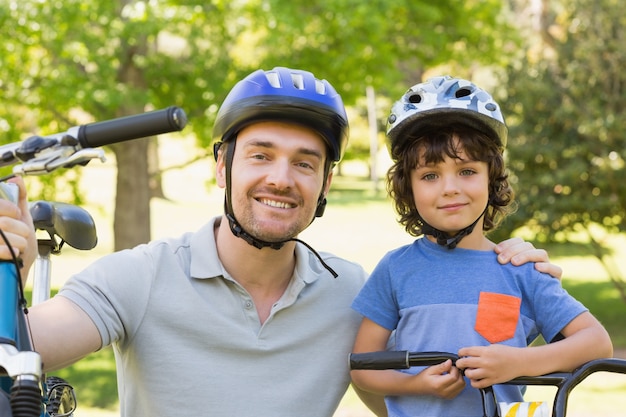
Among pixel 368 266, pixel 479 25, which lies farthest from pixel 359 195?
pixel 479 25

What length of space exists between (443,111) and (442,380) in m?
1.07

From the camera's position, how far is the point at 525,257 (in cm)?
321

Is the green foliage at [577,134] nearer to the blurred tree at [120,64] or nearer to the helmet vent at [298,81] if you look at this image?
the blurred tree at [120,64]

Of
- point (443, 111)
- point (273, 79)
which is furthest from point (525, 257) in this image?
point (273, 79)

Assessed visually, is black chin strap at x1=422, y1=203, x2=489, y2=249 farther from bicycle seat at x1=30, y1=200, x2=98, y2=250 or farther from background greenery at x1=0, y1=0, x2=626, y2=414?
background greenery at x1=0, y1=0, x2=626, y2=414

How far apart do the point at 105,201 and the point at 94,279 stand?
31.7m

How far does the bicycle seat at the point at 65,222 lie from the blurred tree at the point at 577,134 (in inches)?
431

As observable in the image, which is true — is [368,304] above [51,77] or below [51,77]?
below

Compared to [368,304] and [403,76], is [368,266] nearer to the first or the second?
[403,76]

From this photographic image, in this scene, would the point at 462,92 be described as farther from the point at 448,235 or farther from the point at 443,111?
the point at 448,235

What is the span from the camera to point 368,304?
3338 mm

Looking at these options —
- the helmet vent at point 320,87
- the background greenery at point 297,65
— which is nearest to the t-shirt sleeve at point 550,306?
the helmet vent at point 320,87

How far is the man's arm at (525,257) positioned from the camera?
321 cm

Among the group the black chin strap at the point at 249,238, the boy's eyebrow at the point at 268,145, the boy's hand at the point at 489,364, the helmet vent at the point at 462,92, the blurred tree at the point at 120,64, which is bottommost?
the boy's hand at the point at 489,364
